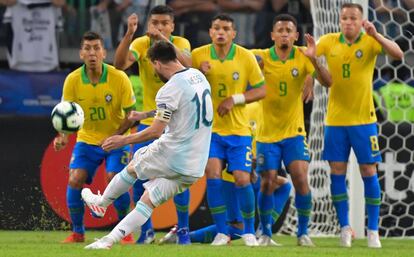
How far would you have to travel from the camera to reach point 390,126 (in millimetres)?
15508

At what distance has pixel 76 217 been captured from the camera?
43.2ft

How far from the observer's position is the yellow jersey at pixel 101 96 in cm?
1316

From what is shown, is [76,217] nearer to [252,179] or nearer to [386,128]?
[252,179]

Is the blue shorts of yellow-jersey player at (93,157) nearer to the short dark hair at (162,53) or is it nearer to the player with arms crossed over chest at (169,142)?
the player with arms crossed over chest at (169,142)

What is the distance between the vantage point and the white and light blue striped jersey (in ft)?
35.5

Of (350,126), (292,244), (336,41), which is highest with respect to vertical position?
(336,41)

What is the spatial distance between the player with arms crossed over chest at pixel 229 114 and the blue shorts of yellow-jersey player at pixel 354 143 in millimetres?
830

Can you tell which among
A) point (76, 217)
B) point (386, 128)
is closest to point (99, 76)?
point (76, 217)

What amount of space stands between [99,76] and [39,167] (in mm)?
2536

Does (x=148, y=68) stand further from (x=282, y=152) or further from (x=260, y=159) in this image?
(x=282, y=152)

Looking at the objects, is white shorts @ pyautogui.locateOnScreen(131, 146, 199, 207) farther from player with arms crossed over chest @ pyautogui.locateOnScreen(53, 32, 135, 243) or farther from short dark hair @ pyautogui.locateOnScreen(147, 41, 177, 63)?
player with arms crossed over chest @ pyautogui.locateOnScreen(53, 32, 135, 243)

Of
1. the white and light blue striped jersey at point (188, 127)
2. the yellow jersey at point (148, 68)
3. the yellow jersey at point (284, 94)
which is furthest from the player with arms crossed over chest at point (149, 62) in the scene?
the white and light blue striped jersey at point (188, 127)

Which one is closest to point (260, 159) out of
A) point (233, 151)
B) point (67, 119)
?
point (233, 151)

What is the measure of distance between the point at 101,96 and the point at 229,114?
1336mm
